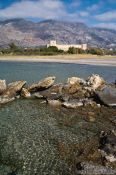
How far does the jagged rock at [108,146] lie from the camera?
18422 mm

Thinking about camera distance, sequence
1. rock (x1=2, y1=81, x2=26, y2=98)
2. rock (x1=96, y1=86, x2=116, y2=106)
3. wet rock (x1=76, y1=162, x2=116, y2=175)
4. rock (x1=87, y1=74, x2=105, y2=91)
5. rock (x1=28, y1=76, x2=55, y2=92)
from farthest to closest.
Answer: rock (x1=87, y1=74, x2=105, y2=91) → rock (x1=28, y1=76, x2=55, y2=92) → rock (x1=2, y1=81, x2=26, y2=98) → rock (x1=96, y1=86, x2=116, y2=106) → wet rock (x1=76, y1=162, x2=116, y2=175)

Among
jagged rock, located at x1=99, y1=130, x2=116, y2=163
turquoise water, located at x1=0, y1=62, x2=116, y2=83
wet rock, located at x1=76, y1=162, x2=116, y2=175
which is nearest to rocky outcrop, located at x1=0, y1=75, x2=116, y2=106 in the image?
jagged rock, located at x1=99, y1=130, x2=116, y2=163

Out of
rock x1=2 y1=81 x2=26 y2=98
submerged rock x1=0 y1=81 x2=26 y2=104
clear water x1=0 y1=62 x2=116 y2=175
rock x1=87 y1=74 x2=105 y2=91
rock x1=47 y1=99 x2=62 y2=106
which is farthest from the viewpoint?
rock x1=87 y1=74 x2=105 y2=91

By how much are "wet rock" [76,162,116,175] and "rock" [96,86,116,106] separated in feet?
55.2

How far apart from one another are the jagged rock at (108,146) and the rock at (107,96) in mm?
11306

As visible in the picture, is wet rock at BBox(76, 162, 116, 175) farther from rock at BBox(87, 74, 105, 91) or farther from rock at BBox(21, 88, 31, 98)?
rock at BBox(87, 74, 105, 91)

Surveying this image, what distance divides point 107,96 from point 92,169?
64.8 feet

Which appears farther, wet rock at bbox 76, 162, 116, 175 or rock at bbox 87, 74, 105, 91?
rock at bbox 87, 74, 105, 91

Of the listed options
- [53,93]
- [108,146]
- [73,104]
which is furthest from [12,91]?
[108,146]

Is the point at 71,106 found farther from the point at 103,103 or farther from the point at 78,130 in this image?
the point at 78,130

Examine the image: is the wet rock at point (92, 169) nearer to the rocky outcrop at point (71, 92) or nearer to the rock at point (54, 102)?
the rocky outcrop at point (71, 92)

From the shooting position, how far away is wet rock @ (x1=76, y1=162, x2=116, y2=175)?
16.1m

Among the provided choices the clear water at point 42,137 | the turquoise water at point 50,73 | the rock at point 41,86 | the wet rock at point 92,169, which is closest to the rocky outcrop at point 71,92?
the rock at point 41,86

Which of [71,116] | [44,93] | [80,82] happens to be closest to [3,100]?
[44,93]
